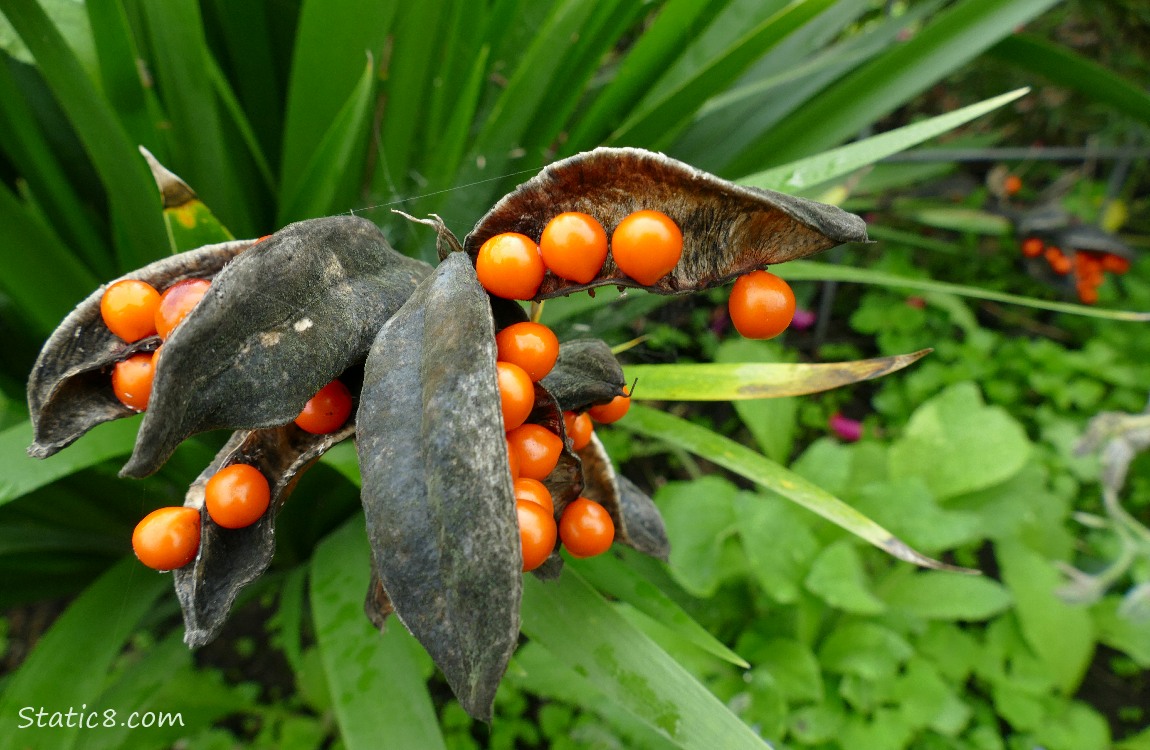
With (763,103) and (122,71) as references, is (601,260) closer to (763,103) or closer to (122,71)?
(122,71)

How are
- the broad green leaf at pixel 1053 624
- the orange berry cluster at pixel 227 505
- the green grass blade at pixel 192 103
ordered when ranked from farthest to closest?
1. the broad green leaf at pixel 1053 624
2. the green grass blade at pixel 192 103
3. the orange berry cluster at pixel 227 505

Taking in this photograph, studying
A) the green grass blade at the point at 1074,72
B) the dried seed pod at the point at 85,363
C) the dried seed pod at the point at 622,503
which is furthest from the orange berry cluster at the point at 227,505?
the green grass blade at the point at 1074,72

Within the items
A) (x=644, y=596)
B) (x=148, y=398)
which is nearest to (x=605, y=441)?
(x=644, y=596)

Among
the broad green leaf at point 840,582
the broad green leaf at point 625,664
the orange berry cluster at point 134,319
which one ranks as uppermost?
the orange berry cluster at point 134,319

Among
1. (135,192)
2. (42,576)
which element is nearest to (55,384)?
(135,192)

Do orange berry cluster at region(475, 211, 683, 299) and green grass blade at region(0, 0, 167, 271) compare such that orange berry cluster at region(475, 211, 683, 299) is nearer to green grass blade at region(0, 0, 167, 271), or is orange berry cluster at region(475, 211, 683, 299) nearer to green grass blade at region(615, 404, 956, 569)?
green grass blade at region(615, 404, 956, 569)

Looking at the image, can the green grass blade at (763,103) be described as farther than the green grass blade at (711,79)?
Yes

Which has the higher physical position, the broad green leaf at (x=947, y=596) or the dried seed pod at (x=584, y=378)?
the dried seed pod at (x=584, y=378)

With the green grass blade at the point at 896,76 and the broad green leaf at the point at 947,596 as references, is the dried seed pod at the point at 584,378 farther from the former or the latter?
the broad green leaf at the point at 947,596
